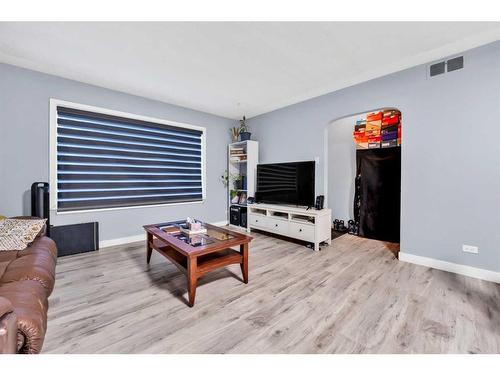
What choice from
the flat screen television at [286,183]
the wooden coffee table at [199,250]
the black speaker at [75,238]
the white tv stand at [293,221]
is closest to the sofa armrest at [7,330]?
the wooden coffee table at [199,250]

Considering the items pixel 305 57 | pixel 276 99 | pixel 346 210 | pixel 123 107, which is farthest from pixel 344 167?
pixel 123 107

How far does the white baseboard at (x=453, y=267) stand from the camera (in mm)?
2169

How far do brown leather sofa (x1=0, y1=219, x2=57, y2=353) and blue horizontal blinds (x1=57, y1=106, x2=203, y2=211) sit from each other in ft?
4.37

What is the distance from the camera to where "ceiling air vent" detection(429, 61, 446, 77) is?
95.5 inches

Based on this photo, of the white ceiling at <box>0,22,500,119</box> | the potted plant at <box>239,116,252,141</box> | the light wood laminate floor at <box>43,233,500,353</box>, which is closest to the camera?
the light wood laminate floor at <box>43,233,500,353</box>

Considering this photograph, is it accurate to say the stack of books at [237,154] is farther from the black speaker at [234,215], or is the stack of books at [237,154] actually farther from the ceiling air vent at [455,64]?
the ceiling air vent at [455,64]

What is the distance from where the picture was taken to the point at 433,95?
2492mm

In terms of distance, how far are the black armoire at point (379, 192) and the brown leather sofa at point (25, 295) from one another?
4113mm

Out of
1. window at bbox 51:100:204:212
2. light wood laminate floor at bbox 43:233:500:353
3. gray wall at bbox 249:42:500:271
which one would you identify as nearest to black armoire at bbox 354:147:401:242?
gray wall at bbox 249:42:500:271

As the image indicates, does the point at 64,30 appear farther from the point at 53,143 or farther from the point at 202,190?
the point at 202,190

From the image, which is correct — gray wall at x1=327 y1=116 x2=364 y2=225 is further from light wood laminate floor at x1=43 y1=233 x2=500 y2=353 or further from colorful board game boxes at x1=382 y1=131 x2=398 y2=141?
light wood laminate floor at x1=43 y1=233 x2=500 y2=353

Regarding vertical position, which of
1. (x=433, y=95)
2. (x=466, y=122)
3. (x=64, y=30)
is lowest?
(x=466, y=122)

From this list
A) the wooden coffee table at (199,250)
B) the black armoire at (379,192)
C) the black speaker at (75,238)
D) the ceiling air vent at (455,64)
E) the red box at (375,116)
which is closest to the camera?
the wooden coffee table at (199,250)
